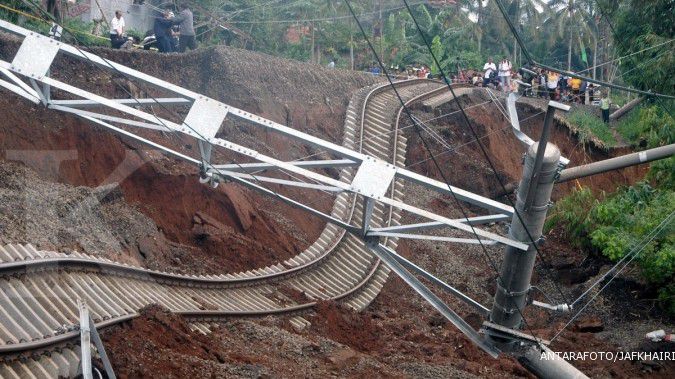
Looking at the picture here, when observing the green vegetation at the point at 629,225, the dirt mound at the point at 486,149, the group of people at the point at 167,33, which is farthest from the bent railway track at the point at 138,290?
the group of people at the point at 167,33

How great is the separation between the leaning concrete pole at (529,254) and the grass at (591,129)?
2296 cm

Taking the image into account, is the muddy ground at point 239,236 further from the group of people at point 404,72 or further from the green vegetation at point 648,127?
the group of people at point 404,72

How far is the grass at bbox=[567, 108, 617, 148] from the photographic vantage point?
34.4 metres

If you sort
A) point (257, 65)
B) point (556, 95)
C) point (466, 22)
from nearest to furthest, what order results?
point (257, 65), point (556, 95), point (466, 22)

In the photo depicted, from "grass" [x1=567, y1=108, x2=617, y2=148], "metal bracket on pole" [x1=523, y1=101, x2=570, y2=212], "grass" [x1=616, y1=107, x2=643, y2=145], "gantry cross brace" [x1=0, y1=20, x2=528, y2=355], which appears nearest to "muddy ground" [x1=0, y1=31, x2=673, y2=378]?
"gantry cross brace" [x1=0, y1=20, x2=528, y2=355]

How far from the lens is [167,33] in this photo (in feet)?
87.3

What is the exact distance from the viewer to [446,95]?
34156 mm

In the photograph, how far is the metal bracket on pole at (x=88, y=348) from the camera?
9852 mm

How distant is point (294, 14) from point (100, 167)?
86.7 ft

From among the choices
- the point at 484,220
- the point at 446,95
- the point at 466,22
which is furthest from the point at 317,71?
the point at 466,22

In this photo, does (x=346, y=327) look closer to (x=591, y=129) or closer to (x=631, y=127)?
(x=591, y=129)

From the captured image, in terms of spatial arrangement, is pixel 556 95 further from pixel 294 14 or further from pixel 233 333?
pixel 233 333

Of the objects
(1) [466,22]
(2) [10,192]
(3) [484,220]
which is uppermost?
(1) [466,22]

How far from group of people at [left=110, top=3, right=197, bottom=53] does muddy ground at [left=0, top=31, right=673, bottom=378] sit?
729 millimetres
